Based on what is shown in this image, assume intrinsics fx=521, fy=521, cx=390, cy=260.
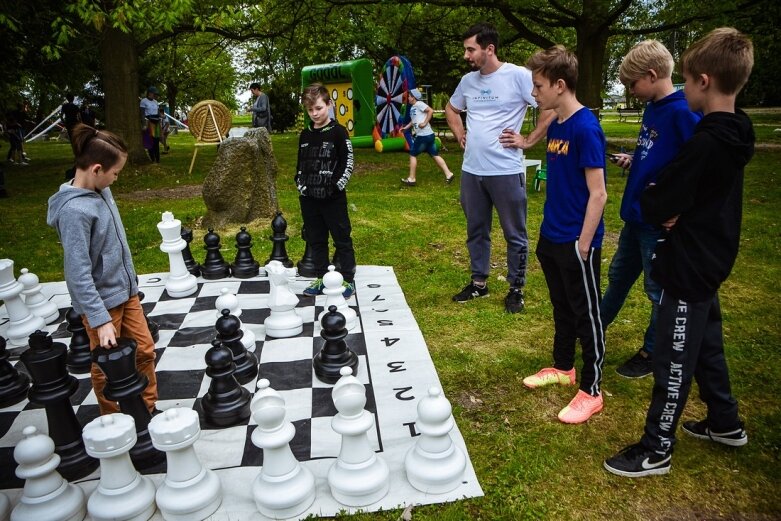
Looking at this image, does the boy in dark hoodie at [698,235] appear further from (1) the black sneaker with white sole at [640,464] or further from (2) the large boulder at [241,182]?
(2) the large boulder at [241,182]

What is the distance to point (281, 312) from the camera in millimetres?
3182

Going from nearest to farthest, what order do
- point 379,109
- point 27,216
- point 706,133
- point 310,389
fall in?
point 706,133 → point 310,389 → point 27,216 → point 379,109

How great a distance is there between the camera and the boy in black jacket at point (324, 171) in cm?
352

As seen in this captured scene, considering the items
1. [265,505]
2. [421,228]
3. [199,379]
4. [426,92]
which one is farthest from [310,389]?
[426,92]

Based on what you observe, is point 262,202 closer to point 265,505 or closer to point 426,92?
point 265,505

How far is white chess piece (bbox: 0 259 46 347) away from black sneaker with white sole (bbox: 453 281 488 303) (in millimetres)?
2755

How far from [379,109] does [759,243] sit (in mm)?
9029

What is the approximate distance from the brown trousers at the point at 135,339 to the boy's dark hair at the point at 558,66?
2.10m

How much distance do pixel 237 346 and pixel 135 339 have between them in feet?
1.66

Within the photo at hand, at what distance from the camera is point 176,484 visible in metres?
1.84

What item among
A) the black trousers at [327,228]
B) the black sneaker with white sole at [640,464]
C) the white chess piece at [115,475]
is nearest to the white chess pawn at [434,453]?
the black sneaker with white sole at [640,464]

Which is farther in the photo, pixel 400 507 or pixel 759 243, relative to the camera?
pixel 759 243

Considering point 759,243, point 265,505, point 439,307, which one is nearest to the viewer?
point 265,505

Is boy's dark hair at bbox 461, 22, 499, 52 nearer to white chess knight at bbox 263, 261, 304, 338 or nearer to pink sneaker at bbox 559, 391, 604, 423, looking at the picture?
white chess knight at bbox 263, 261, 304, 338
